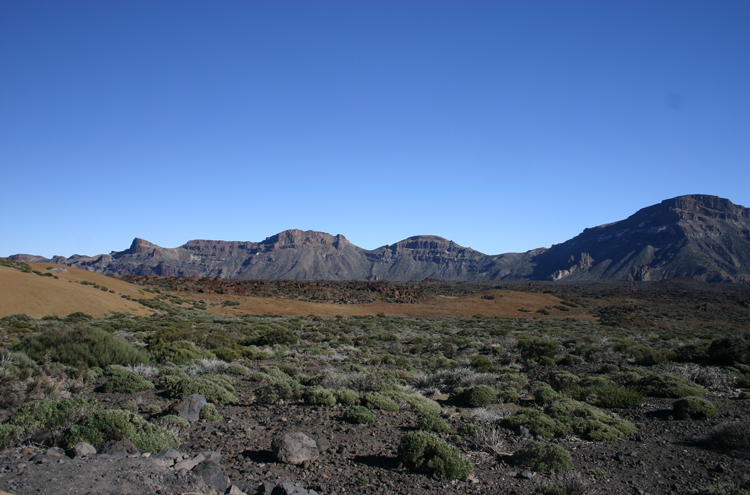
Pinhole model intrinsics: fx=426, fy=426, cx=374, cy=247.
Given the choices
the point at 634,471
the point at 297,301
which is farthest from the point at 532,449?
the point at 297,301

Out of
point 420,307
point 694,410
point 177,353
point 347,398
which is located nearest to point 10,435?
point 347,398

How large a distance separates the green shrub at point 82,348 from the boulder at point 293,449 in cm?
707

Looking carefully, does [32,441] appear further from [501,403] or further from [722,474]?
[722,474]

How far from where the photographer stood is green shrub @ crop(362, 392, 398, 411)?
344 inches

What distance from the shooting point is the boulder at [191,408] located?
23.6 feet

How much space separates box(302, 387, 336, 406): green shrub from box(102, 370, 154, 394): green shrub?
342cm

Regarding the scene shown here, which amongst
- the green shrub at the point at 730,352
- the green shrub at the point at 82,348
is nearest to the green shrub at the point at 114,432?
the green shrub at the point at 82,348

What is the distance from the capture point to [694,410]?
8.41 metres

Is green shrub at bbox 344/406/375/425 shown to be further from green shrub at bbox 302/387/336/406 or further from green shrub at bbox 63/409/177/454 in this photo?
green shrub at bbox 63/409/177/454

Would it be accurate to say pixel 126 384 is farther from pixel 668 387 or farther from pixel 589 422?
pixel 668 387

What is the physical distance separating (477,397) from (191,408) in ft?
19.9

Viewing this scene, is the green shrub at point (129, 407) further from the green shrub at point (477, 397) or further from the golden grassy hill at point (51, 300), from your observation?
the golden grassy hill at point (51, 300)

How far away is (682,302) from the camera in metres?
66.8

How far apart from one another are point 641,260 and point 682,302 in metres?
112
